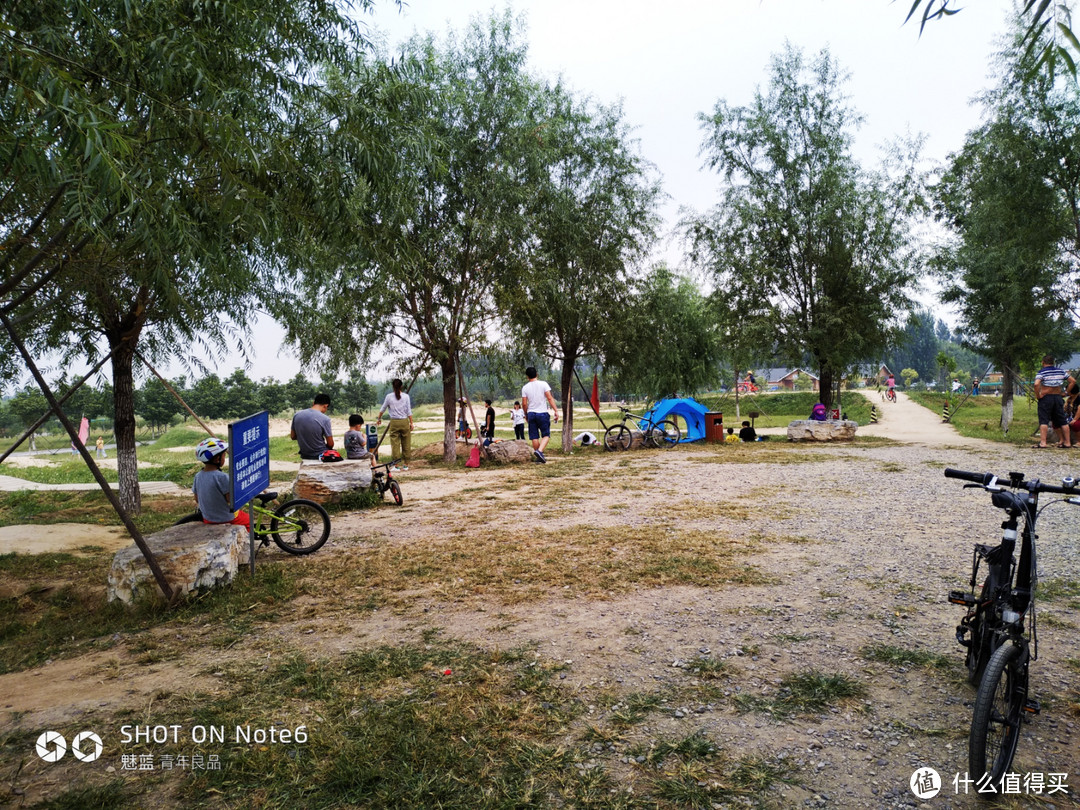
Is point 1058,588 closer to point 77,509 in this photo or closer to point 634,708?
point 634,708

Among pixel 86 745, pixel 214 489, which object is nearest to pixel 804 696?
pixel 86 745

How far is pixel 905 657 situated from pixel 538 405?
11.6 metres

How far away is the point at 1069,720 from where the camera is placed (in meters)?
3.11

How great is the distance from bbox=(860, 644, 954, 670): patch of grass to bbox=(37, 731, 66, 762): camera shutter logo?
4.31 m

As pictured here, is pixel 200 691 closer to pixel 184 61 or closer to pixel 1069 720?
pixel 184 61

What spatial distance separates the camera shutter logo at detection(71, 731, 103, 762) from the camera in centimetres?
302

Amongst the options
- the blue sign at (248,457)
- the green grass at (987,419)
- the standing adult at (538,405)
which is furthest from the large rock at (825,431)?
the blue sign at (248,457)

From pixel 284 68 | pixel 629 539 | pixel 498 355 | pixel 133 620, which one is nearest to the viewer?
pixel 133 620

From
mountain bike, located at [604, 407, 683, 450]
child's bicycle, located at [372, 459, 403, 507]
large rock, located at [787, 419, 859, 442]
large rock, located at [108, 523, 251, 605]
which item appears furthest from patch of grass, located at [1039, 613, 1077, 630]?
large rock, located at [787, 419, 859, 442]

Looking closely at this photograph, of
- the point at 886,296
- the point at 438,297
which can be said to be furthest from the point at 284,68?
the point at 886,296

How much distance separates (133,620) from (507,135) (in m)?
13.3

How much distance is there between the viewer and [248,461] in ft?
19.3

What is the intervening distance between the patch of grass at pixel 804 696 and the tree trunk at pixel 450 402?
1300cm

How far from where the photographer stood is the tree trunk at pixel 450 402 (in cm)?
1606
